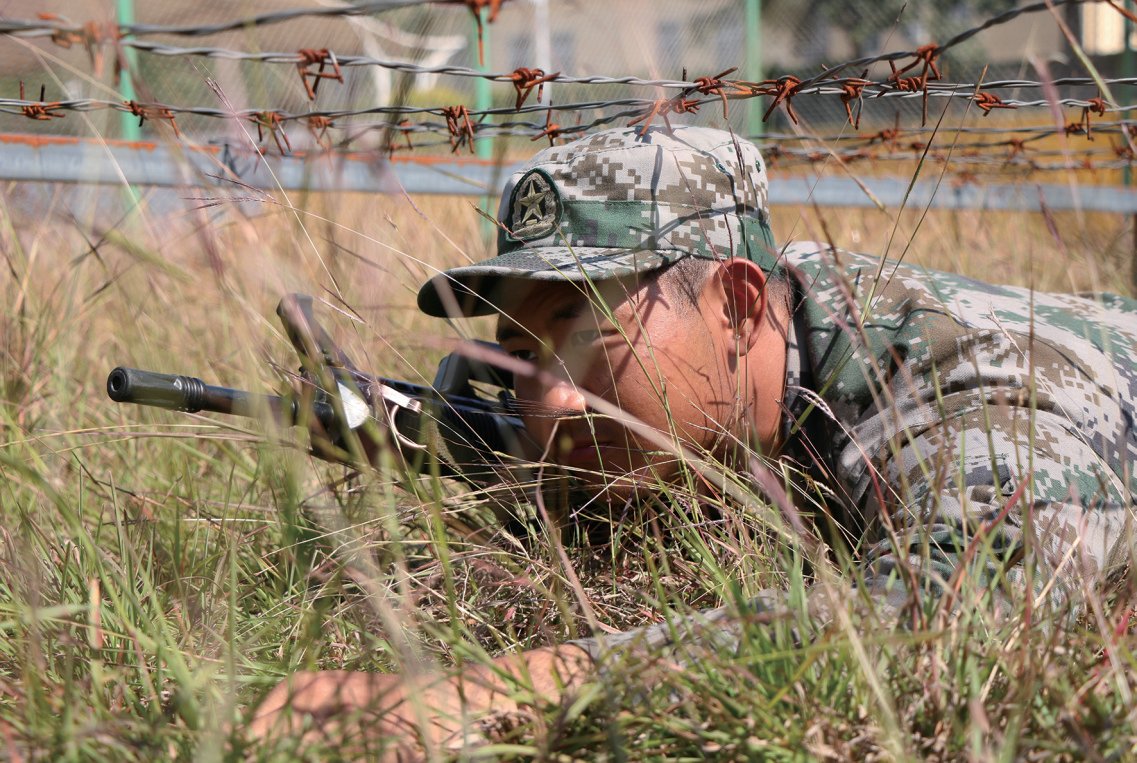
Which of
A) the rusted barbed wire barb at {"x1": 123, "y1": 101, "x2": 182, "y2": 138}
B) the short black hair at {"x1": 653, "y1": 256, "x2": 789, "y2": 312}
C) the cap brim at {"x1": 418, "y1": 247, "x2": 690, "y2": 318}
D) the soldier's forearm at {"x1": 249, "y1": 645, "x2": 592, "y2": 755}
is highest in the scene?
the rusted barbed wire barb at {"x1": 123, "y1": 101, "x2": 182, "y2": 138}

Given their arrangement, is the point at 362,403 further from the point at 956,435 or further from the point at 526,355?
the point at 956,435

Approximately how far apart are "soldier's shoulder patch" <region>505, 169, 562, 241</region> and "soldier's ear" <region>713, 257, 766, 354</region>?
300 mm

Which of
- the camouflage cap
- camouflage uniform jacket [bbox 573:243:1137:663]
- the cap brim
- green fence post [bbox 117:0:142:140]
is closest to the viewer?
camouflage uniform jacket [bbox 573:243:1137:663]

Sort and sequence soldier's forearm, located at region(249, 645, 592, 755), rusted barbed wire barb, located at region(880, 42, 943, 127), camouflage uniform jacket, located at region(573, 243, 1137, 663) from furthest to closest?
rusted barbed wire barb, located at region(880, 42, 943, 127) < camouflage uniform jacket, located at region(573, 243, 1137, 663) < soldier's forearm, located at region(249, 645, 592, 755)

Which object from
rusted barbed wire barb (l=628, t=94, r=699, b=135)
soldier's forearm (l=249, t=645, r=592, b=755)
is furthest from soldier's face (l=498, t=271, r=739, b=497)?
soldier's forearm (l=249, t=645, r=592, b=755)

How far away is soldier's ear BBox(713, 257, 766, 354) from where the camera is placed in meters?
1.83

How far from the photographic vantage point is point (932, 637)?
3.51 feet

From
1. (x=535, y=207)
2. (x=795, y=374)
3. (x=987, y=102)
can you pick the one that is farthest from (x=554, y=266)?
(x=987, y=102)

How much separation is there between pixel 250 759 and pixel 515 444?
3.07ft

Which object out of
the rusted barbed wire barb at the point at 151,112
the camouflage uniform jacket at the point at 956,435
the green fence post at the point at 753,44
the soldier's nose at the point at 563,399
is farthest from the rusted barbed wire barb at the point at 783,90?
the green fence post at the point at 753,44

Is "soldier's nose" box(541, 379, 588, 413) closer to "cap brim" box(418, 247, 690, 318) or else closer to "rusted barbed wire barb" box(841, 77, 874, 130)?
"cap brim" box(418, 247, 690, 318)

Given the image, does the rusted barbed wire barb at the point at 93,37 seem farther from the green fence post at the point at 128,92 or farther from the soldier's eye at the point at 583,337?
the green fence post at the point at 128,92

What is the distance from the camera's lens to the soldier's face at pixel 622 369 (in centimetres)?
174

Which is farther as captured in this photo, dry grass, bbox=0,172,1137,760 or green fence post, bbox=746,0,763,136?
green fence post, bbox=746,0,763,136
